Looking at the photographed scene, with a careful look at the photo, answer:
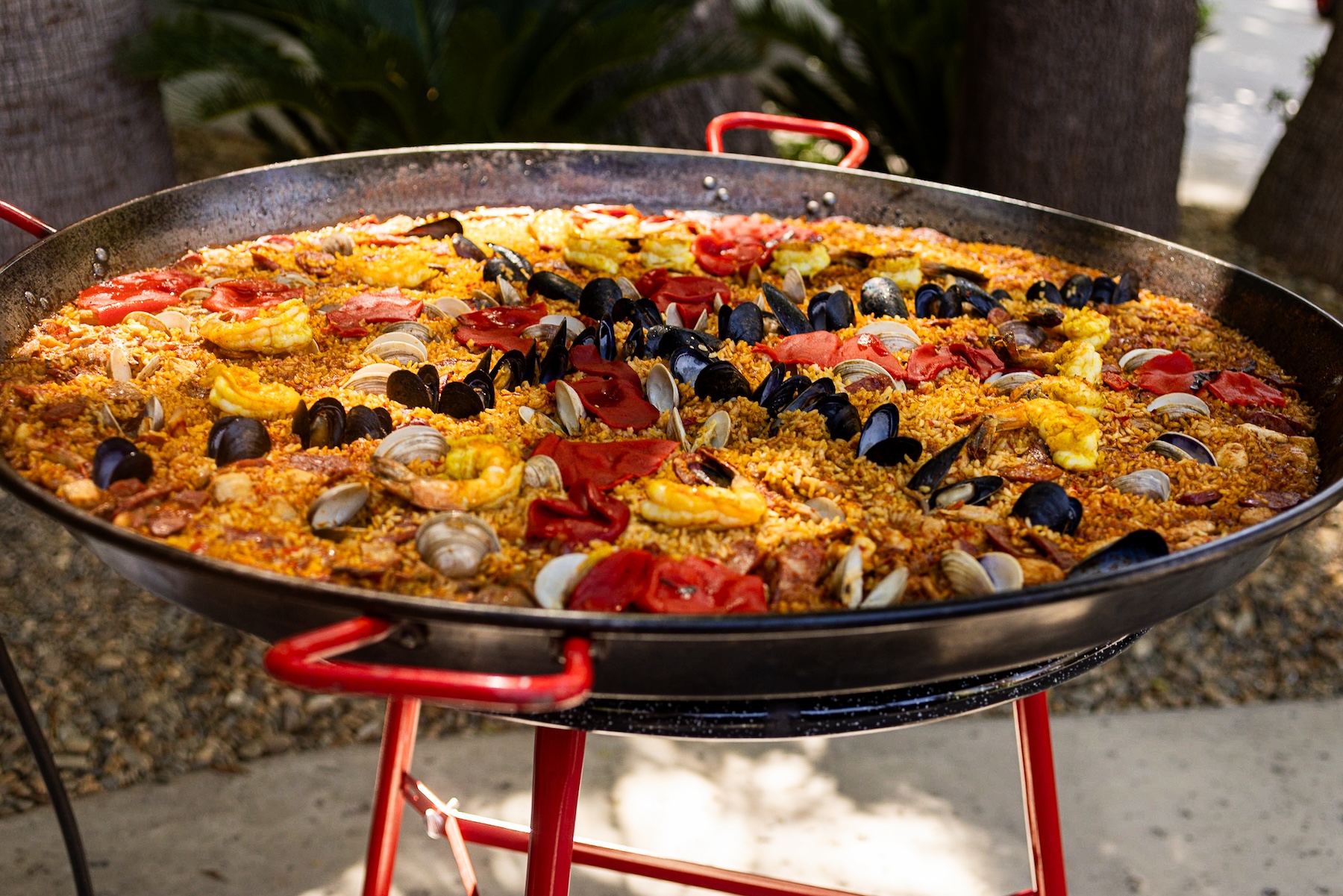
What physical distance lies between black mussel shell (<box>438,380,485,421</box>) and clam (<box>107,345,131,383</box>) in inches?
16.5

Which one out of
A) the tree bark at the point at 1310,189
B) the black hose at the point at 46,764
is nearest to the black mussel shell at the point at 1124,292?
the black hose at the point at 46,764

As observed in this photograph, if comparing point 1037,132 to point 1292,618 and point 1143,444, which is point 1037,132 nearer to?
point 1292,618

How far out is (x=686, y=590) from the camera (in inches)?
43.9

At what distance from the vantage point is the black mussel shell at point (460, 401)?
4.78ft

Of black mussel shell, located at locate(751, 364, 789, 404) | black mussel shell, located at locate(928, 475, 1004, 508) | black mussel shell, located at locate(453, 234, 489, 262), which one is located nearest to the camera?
black mussel shell, located at locate(928, 475, 1004, 508)

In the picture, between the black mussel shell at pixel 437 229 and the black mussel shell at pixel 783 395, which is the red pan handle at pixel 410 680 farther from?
the black mussel shell at pixel 437 229

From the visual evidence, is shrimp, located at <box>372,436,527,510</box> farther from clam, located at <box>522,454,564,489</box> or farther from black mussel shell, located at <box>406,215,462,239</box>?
black mussel shell, located at <box>406,215,462,239</box>

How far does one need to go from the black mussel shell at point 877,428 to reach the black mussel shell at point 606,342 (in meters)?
0.40

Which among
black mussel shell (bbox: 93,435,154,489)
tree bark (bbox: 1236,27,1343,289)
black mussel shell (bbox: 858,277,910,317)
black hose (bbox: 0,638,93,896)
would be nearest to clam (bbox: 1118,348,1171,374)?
black mussel shell (bbox: 858,277,910,317)

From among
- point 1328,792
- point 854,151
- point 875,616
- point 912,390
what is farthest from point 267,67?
point 1328,792

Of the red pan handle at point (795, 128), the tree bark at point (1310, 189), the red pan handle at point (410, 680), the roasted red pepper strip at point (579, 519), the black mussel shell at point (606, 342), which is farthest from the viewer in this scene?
the tree bark at point (1310, 189)

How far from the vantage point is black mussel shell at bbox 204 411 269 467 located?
4.29 ft

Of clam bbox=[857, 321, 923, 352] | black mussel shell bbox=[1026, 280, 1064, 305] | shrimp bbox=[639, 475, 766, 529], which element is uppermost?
black mussel shell bbox=[1026, 280, 1064, 305]

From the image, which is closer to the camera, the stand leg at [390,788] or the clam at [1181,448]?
the clam at [1181,448]
